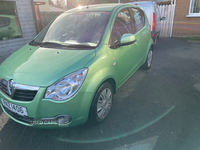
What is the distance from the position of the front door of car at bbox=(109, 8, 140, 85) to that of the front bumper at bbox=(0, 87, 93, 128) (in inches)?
38.4

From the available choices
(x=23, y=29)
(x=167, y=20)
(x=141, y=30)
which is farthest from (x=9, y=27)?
(x=167, y=20)

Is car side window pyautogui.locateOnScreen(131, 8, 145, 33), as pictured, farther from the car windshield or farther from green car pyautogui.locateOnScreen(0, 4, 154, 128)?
the car windshield

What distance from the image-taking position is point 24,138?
237cm

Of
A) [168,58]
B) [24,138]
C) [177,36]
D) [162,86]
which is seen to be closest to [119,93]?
[162,86]

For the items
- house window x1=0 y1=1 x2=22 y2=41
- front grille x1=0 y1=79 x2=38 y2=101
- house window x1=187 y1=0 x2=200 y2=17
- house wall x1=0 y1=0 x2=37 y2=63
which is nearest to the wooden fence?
house window x1=187 y1=0 x2=200 y2=17

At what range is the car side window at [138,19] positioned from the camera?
369 centimetres

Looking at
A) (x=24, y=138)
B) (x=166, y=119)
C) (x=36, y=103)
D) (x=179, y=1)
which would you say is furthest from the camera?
(x=179, y=1)

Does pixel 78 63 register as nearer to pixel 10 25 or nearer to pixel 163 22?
pixel 10 25

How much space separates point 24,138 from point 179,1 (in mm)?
11028

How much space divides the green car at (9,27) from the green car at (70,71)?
13.1ft

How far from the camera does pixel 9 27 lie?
6.32 m

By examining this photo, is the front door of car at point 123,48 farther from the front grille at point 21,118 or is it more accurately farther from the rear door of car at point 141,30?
the front grille at point 21,118

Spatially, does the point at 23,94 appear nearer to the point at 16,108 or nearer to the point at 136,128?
the point at 16,108

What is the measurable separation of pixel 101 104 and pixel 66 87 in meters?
0.73
